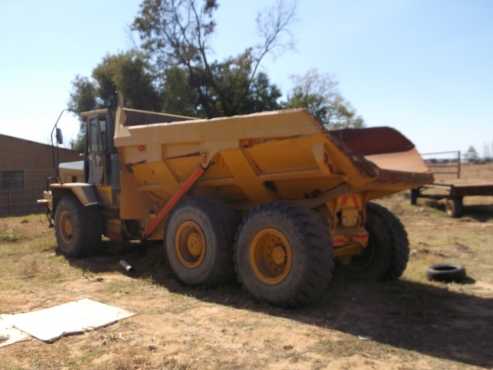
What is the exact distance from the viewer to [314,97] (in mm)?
37906

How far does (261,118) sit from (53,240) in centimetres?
736

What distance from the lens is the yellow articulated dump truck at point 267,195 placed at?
17.1ft

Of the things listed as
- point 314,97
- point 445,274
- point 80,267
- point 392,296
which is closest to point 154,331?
point 392,296

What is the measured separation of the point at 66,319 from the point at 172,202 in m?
2.29

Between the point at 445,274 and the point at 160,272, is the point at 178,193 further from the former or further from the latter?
the point at 445,274

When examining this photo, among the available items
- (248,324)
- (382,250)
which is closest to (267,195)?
(382,250)

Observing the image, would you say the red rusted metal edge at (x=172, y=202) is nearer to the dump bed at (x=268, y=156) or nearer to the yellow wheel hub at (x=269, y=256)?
the dump bed at (x=268, y=156)

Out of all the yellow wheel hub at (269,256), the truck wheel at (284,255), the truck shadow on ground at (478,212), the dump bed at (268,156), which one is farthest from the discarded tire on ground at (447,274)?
the truck shadow on ground at (478,212)

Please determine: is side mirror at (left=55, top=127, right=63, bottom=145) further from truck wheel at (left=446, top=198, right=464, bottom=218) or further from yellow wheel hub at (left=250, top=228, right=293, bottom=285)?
truck wheel at (left=446, top=198, right=464, bottom=218)

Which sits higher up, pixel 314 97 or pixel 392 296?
A: pixel 314 97

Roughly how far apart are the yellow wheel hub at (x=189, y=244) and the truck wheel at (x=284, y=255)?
818mm

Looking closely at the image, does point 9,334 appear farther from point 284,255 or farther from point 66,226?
point 66,226

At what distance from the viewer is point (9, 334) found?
4730mm

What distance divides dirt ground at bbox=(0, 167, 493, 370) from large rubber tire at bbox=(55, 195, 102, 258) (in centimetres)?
35
